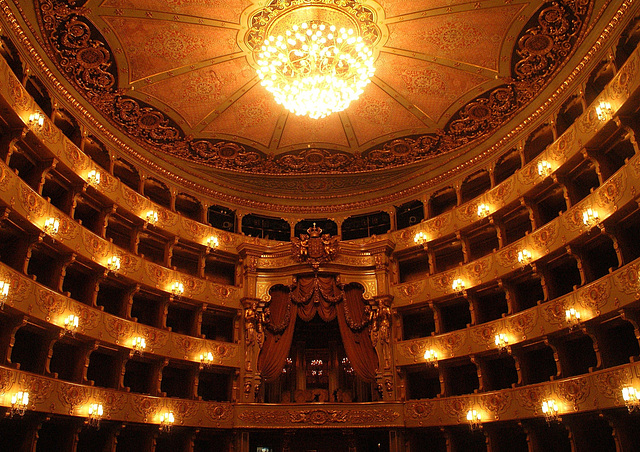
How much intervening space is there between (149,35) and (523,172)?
476 inches

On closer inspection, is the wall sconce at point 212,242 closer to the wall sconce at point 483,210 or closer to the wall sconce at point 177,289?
the wall sconce at point 177,289

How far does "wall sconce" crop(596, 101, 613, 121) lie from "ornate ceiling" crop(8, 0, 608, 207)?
2246 millimetres

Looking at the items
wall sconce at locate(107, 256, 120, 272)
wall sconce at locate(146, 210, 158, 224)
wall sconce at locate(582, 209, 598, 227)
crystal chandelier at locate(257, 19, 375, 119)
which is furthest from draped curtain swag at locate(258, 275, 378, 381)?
wall sconce at locate(582, 209, 598, 227)

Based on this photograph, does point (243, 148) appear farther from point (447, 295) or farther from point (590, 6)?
point (590, 6)

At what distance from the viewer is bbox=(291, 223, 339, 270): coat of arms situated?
2088 cm

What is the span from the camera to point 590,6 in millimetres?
14812

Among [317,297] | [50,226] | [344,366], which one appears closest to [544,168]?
[317,297]

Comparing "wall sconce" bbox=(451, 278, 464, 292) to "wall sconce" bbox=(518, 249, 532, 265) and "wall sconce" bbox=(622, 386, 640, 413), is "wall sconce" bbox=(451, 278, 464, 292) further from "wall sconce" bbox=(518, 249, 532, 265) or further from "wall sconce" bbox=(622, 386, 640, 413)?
"wall sconce" bbox=(622, 386, 640, 413)

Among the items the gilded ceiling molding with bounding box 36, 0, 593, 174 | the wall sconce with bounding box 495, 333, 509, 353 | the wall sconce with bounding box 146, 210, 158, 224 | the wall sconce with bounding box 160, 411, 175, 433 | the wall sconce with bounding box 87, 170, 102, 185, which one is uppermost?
the gilded ceiling molding with bounding box 36, 0, 593, 174

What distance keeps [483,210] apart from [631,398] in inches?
315

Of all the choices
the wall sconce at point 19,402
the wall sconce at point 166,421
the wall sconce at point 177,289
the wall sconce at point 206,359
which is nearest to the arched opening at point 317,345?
the wall sconce at point 206,359

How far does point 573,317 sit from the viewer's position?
49.9ft

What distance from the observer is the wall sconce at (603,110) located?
14797 mm

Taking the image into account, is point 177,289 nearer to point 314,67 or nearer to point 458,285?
point 314,67
